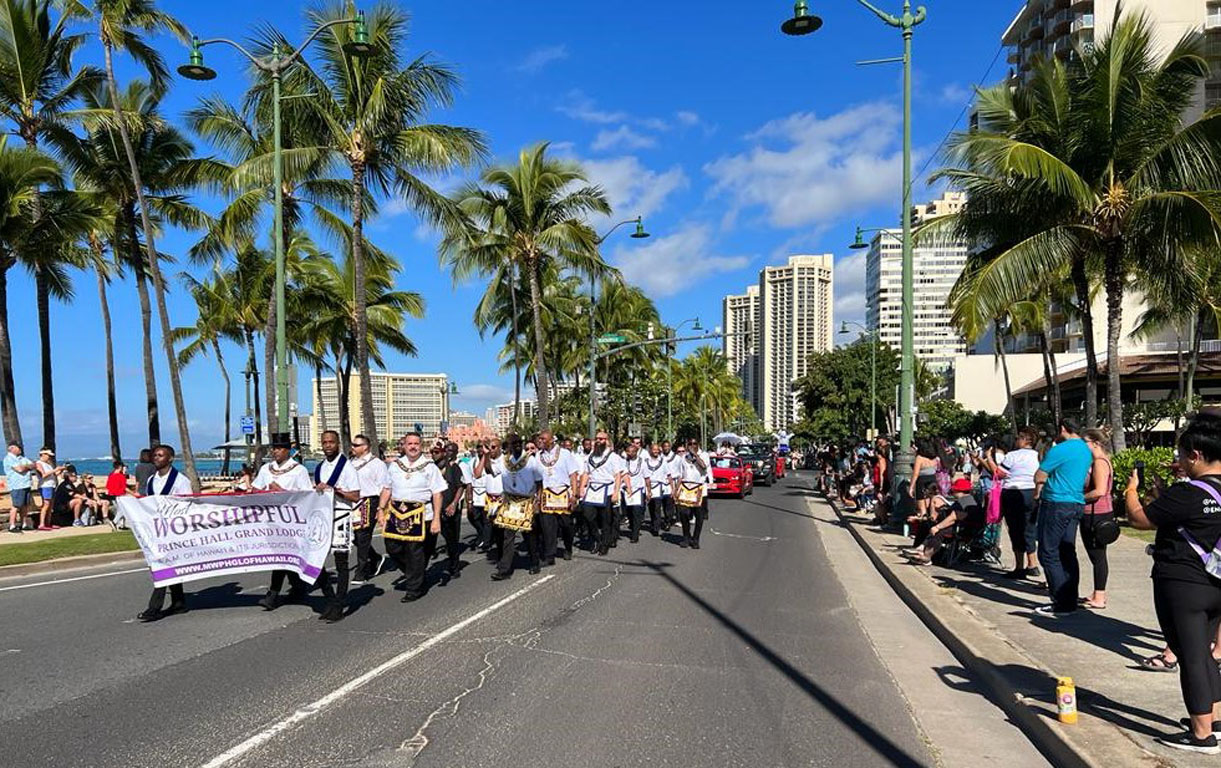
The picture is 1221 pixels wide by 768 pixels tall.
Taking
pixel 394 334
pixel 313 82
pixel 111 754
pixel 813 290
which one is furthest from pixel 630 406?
pixel 813 290

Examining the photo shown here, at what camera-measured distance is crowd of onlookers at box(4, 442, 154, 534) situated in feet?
57.2

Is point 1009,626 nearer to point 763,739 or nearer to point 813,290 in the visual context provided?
point 763,739

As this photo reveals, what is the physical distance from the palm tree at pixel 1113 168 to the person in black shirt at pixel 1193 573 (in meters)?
12.4

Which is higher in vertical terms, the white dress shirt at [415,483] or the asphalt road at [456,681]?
the white dress shirt at [415,483]

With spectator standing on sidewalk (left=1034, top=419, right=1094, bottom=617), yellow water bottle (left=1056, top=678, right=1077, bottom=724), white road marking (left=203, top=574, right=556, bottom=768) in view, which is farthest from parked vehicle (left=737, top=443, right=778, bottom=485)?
yellow water bottle (left=1056, top=678, right=1077, bottom=724)

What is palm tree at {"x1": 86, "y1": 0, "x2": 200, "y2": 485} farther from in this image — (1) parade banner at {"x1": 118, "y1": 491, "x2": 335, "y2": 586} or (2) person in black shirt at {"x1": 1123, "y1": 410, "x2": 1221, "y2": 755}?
(2) person in black shirt at {"x1": 1123, "y1": 410, "x2": 1221, "y2": 755}

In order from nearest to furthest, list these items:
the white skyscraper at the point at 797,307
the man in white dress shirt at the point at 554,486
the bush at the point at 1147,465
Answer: the man in white dress shirt at the point at 554,486 → the bush at the point at 1147,465 → the white skyscraper at the point at 797,307

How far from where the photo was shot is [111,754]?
16.0ft

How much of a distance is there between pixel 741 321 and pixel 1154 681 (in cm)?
13599

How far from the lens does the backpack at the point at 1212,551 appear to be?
4.74 metres

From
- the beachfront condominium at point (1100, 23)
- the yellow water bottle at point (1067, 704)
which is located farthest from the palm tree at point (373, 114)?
the beachfront condominium at point (1100, 23)

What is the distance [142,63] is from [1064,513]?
1077 inches

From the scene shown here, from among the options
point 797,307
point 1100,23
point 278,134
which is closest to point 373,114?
point 278,134

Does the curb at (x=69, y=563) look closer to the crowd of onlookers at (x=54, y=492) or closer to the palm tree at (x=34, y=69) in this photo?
the crowd of onlookers at (x=54, y=492)
